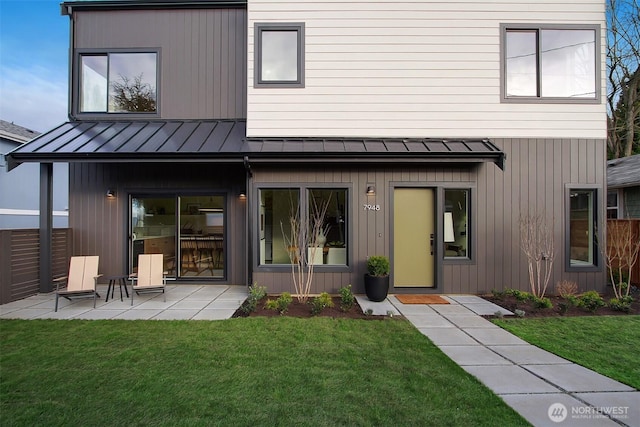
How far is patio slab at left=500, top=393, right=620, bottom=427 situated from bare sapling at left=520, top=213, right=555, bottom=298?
3.87 metres

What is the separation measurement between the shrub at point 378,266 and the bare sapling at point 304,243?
1125 millimetres

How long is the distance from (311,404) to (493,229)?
17.7 ft

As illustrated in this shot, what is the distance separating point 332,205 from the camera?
20.9 ft

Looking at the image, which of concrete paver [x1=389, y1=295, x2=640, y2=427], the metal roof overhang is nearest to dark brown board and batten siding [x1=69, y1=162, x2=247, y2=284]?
the metal roof overhang

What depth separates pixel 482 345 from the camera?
3869mm

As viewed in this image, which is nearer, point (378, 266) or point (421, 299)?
point (378, 266)

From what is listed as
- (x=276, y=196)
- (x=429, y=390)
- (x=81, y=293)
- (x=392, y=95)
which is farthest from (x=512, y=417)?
(x=81, y=293)

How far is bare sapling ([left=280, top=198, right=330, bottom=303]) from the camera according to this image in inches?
243

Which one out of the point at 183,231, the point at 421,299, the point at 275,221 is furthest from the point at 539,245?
the point at 183,231

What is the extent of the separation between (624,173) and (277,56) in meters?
11.3

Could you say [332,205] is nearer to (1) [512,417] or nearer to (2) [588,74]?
(1) [512,417]

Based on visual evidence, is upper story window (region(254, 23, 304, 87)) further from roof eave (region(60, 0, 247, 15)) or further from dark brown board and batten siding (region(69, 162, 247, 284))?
dark brown board and batten siding (region(69, 162, 247, 284))

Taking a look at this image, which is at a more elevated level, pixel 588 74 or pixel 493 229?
pixel 588 74

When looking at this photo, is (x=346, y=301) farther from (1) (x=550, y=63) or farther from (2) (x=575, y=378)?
(1) (x=550, y=63)
